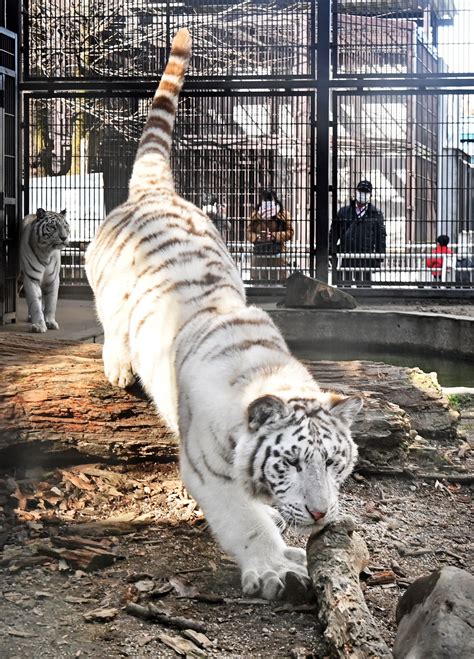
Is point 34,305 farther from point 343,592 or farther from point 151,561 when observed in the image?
point 343,592

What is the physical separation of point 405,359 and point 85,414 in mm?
3256

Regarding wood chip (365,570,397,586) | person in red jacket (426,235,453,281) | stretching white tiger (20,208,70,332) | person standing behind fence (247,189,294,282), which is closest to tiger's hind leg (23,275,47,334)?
stretching white tiger (20,208,70,332)

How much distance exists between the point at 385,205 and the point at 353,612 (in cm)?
596

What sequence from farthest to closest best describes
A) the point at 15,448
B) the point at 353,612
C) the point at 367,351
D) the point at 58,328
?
the point at 367,351
the point at 58,328
the point at 15,448
the point at 353,612

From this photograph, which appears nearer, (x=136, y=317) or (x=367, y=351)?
(x=136, y=317)

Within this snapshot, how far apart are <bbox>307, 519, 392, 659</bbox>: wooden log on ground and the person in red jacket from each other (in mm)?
5348

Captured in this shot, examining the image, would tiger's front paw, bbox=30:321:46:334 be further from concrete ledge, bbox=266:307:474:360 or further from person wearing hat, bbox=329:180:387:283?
person wearing hat, bbox=329:180:387:283

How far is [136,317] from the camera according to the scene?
2.88 metres

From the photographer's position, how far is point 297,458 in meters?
2.05

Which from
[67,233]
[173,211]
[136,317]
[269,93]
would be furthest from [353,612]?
[269,93]

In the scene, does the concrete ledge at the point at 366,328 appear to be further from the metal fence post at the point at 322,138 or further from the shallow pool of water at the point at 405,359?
the metal fence post at the point at 322,138

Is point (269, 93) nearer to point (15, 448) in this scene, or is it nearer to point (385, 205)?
point (385, 205)

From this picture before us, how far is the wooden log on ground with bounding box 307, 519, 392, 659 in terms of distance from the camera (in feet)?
5.82

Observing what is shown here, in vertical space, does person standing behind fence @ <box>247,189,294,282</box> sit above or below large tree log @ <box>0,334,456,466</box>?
above
